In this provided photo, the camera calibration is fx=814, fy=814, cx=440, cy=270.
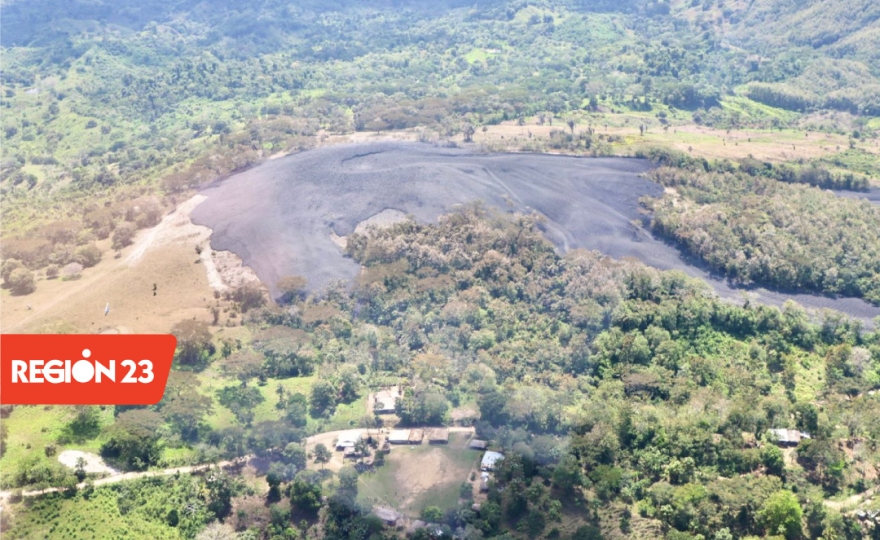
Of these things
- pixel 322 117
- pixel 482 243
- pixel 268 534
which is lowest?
pixel 268 534

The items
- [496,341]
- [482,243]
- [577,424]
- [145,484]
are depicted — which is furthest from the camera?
[482,243]

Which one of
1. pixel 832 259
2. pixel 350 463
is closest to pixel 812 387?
pixel 832 259

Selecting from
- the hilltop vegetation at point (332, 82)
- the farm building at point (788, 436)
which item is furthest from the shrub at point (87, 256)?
the farm building at point (788, 436)

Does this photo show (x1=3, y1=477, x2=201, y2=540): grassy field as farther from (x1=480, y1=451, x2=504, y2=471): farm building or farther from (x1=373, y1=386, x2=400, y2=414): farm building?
(x1=480, y1=451, x2=504, y2=471): farm building

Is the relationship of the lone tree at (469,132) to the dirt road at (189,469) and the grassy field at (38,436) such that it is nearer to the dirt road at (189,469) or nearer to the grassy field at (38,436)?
the dirt road at (189,469)

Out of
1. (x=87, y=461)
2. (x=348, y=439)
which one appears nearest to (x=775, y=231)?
(x=348, y=439)

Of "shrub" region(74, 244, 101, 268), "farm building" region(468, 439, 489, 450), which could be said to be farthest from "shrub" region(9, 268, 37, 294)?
"farm building" region(468, 439, 489, 450)

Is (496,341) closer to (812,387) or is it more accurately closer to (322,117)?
(812,387)
